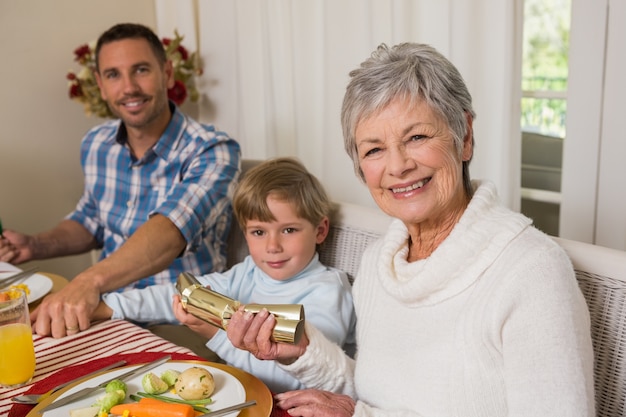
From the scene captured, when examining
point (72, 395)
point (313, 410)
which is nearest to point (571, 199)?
point (313, 410)

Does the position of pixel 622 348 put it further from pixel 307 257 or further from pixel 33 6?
A: pixel 33 6

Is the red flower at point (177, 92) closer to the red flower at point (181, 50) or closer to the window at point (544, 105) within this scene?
the red flower at point (181, 50)

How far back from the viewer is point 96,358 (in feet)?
4.02

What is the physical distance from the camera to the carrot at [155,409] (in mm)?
926

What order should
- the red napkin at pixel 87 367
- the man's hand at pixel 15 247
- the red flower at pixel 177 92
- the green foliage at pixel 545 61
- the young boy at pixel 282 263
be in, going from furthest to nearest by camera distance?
the red flower at pixel 177 92
the man's hand at pixel 15 247
the green foliage at pixel 545 61
the young boy at pixel 282 263
the red napkin at pixel 87 367

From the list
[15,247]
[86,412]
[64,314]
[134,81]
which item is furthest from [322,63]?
[86,412]

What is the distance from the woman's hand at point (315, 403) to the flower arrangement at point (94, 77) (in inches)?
70.3

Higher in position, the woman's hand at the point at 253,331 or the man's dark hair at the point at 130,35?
the man's dark hair at the point at 130,35

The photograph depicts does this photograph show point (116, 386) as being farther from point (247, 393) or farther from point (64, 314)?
point (64, 314)

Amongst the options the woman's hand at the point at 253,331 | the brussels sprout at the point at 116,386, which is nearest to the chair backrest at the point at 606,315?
the woman's hand at the point at 253,331

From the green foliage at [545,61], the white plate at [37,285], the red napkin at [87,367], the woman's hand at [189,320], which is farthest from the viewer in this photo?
the green foliage at [545,61]

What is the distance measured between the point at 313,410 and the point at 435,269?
305 mm

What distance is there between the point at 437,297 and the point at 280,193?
53 cm

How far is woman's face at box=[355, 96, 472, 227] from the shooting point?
3.59 feet
